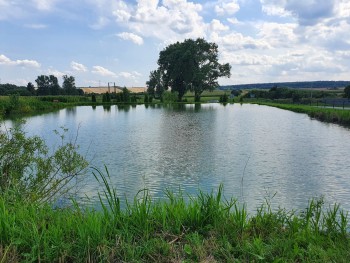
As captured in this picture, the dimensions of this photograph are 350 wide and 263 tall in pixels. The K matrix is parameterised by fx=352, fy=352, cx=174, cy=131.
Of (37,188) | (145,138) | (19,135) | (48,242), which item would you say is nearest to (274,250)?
(48,242)

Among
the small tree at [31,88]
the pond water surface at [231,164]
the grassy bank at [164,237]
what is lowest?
the pond water surface at [231,164]

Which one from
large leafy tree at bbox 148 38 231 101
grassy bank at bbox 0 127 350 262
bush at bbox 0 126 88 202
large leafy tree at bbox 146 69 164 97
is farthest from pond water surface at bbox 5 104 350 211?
large leafy tree at bbox 146 69 164 97

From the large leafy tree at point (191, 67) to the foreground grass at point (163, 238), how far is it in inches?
2732

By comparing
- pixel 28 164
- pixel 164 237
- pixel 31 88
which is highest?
pixel 31 88

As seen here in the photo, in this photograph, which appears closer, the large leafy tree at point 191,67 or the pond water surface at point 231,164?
the pond water surface at point 231,164

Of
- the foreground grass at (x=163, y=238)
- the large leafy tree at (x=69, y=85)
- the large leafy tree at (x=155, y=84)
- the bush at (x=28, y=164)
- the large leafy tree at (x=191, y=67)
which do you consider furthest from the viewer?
the large leafy tree at (x=69, y=85)

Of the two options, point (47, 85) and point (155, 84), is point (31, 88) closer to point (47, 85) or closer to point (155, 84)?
point (47, 85)

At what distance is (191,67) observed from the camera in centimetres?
7306

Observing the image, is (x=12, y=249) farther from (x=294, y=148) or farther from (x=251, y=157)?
(x=294, y=148)

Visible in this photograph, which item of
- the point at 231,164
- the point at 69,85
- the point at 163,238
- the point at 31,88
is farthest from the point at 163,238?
the point at 69,85

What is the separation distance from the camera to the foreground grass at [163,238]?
11.3ft

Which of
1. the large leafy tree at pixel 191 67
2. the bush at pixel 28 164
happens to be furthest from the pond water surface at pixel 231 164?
the large leafy tree at pixel 191 67

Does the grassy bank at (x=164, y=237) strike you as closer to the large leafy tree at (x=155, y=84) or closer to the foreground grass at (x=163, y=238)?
the foreground grass at (x=163, y=238)

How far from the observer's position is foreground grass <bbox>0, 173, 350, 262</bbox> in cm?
346
